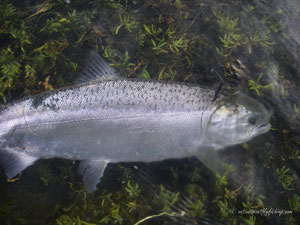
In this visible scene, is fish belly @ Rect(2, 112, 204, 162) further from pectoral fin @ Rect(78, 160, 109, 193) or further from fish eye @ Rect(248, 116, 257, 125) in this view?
fish eye @ Rect(248, 116, 257, 125)

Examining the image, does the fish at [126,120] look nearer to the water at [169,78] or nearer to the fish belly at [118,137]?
the fish belly at [118,137]

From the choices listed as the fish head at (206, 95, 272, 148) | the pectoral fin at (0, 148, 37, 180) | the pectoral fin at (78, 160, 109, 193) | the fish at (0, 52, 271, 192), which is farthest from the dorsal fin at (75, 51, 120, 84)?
the fish head at (206, 95, 272, 148)

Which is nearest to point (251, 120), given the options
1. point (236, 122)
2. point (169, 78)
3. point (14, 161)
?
point (236, 122)

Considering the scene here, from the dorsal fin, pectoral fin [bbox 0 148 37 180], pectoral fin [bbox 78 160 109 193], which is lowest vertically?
pectoral fin [bbox 0 148 37 180]

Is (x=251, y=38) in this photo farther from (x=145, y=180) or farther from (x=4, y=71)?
(x=4, y=71)

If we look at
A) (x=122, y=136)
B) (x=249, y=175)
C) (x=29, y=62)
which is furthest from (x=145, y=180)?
(x=29, y=62)

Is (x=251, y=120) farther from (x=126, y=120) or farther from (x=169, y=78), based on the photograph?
(x=126, y=120)
